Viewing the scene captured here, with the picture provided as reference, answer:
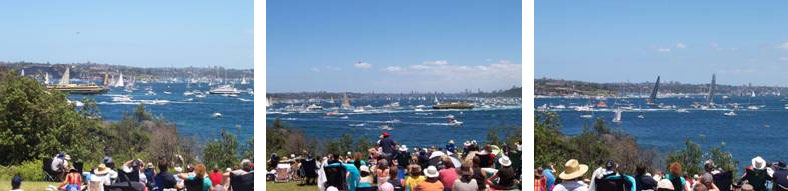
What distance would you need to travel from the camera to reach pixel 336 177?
7.20 meters

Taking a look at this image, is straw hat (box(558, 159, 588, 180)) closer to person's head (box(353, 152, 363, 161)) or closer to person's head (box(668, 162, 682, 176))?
person's head (box(668, 162, 682, 176))

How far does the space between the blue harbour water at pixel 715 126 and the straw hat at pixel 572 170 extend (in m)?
0.56

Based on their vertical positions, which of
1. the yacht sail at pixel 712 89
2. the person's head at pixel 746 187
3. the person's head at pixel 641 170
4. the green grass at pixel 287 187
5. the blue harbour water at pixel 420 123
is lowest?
the green grass at pixel 287 187

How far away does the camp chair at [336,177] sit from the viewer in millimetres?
7195

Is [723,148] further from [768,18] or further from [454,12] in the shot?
[454,12]

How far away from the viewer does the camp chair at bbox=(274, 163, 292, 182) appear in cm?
784

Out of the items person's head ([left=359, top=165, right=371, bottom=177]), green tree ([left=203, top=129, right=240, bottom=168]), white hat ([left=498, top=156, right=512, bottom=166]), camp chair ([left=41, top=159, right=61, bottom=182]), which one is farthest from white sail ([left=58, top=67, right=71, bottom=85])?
white hat ([left=498, top=156, right=512, bottom=166])

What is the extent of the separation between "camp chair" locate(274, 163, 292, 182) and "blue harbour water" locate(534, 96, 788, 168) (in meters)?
2.78

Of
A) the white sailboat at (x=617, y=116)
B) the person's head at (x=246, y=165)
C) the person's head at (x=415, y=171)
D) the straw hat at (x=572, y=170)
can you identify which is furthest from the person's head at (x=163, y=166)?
the white sailboat at (x=617, y=116)

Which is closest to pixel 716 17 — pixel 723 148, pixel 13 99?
pixel 723 148

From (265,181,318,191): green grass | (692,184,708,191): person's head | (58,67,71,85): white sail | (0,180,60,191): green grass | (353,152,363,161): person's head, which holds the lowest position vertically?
(265,181,318,191): green grass

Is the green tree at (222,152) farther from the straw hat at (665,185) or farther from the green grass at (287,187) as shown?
the straw hat at (665,185)

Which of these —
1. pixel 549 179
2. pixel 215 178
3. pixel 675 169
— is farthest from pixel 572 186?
pixel 215 178

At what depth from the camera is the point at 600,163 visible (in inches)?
279
